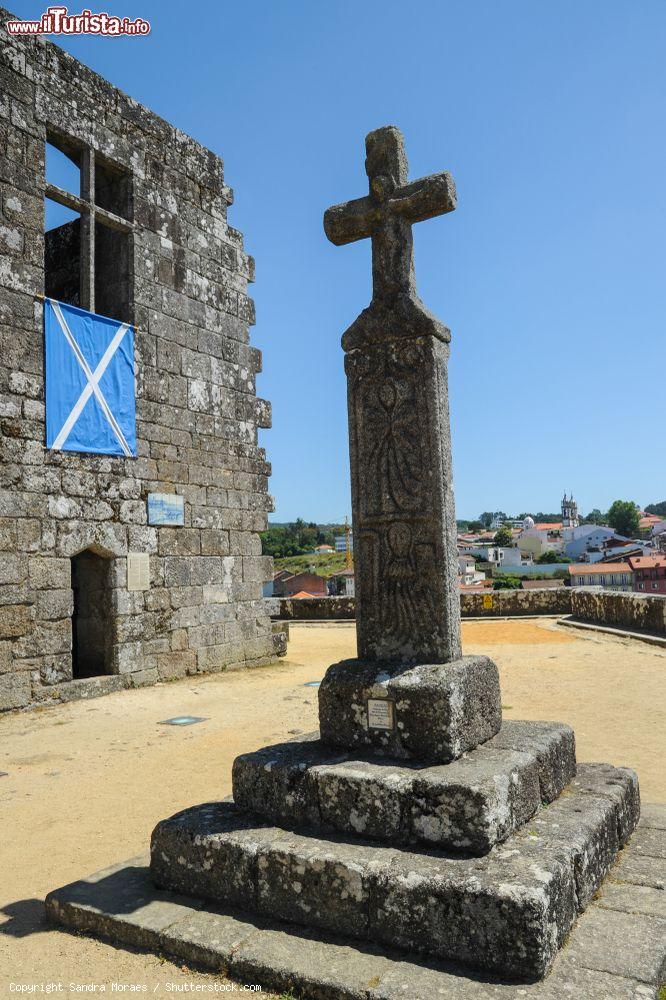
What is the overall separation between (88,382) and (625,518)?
356 ft

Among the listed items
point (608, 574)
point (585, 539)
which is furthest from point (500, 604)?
point (585, 539)

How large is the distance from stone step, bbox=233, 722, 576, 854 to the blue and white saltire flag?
5.21 meters

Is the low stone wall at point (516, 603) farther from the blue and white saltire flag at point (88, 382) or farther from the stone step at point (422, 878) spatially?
the stone step at point (422, 878)

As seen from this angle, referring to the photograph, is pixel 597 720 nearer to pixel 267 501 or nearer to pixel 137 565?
pixel 137 565

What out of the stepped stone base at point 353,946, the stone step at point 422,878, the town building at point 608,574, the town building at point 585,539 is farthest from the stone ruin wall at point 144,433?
the town building at point 585,539

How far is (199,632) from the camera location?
8961 millimetres

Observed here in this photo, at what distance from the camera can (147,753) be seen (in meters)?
5.32

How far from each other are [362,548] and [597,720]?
3551 millimetres

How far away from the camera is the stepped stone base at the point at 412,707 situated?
9.64 feet

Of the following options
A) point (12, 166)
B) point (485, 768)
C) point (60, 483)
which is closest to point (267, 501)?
point (60, 483)

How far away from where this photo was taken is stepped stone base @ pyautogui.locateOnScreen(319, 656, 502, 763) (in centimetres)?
294

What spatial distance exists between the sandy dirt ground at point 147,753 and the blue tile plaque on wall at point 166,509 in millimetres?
1902

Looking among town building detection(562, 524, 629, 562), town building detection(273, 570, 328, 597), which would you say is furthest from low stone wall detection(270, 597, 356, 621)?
town building detection(562, 524, 629, 562)

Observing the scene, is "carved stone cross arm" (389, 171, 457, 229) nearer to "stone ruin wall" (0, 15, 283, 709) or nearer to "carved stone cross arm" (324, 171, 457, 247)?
"carved stone cross arm" (324, 171, 457, 247)
